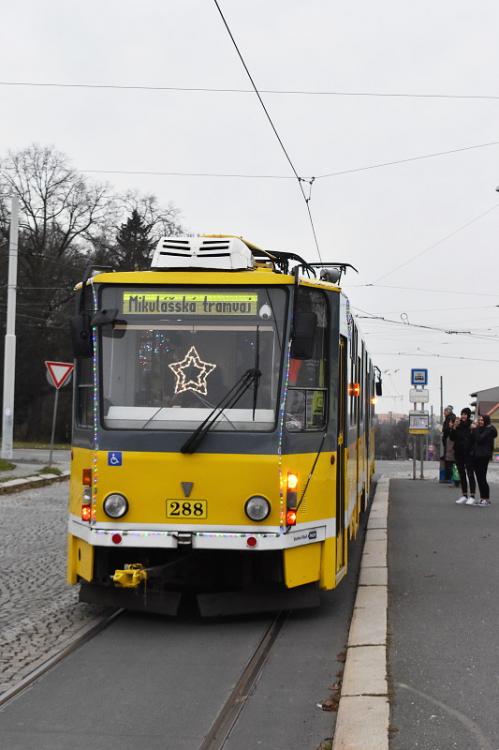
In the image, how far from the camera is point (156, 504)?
23.5ft

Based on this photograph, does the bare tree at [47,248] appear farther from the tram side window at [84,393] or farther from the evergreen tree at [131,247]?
the tram side window at [84,393]

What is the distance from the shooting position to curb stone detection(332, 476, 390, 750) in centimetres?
464

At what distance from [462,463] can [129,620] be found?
10.8 m

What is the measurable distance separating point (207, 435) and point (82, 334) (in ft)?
4.23

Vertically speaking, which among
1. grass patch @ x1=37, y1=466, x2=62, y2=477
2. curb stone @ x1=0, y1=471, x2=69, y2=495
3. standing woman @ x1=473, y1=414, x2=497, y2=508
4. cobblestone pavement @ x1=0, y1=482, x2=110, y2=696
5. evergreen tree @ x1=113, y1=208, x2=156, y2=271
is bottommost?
cobblestone pavement @ x1=0, y1=482, x2=110, y2=696

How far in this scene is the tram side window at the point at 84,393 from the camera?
7657 millimetres

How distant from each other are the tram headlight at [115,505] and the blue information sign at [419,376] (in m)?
19.0

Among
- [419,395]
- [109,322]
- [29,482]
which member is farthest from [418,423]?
[109,322]

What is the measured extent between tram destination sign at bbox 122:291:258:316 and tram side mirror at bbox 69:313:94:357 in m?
0.32

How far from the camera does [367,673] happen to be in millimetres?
5746

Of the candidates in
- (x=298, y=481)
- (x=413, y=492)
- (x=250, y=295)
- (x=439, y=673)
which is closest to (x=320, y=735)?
(x=439, y=673)

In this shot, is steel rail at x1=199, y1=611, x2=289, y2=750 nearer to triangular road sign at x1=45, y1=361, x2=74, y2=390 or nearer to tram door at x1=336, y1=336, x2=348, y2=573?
tram door at x1=336, y1=336, x2=348, y2=573

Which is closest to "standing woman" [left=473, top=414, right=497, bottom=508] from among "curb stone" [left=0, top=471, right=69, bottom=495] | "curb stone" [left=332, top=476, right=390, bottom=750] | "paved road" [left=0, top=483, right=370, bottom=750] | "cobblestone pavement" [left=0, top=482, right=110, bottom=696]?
"curb stone" [left=332, top=476, right=390, bottom=750]

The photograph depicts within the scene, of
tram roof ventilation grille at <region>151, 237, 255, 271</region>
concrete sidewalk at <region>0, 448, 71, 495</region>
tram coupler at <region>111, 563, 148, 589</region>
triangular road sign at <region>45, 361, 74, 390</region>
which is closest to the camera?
tram coupler at <region>111, 563, 148, 589</region>
